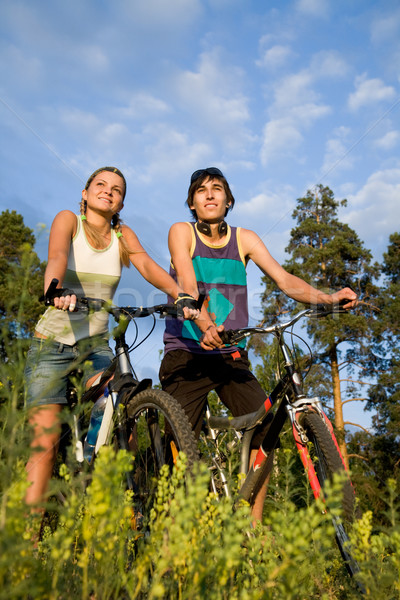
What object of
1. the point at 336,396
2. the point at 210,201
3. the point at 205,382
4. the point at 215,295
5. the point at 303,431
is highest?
the point at 336,396

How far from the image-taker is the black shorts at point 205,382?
371cm

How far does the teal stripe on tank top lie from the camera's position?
398 cm

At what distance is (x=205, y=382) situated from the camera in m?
3.76

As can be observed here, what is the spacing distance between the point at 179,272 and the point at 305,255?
22125 mm

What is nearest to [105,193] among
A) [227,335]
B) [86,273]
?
[86,273]

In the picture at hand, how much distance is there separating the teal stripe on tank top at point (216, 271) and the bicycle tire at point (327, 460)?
1.42 meters

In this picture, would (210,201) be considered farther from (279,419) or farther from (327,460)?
(327,460)

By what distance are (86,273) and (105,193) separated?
28.8 inches

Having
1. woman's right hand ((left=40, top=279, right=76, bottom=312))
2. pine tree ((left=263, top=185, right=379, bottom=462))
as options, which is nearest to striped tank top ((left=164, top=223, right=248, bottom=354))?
woman's right hand ((left=40, top=279, right=76, bottom=312))

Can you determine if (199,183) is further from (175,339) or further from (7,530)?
(7,530)

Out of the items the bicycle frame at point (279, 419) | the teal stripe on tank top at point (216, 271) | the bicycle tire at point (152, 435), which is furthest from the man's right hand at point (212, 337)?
the teal stripe on tank top at point (216, 271)

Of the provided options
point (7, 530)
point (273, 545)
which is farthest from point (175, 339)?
point (7, 530)

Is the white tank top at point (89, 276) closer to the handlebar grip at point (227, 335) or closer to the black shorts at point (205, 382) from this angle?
the black shorts at point (205, 382)

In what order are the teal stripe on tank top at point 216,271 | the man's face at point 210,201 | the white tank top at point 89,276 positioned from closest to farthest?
the white tank top at point 89,276, the teal stripe on tank top at point 216,271, the man's face at point 210,201
